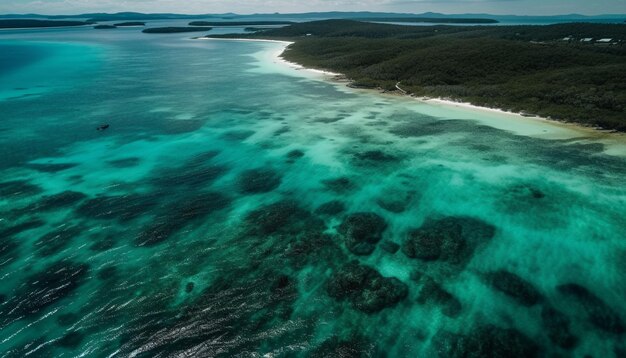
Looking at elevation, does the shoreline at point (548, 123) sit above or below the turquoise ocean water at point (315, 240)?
above

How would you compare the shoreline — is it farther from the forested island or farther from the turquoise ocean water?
the forested island

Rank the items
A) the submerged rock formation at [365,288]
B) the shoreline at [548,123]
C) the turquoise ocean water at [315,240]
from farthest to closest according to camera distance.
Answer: the shoreline at [548,123] < the submerged rock formation at [365,288] < the turquoise ocean water at [315,240]

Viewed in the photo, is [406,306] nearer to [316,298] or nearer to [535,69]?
[316,298]

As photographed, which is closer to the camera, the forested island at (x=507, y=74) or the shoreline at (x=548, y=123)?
the shoreline at (x=548, y=123)

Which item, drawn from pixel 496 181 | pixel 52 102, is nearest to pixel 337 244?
pixel 496 181

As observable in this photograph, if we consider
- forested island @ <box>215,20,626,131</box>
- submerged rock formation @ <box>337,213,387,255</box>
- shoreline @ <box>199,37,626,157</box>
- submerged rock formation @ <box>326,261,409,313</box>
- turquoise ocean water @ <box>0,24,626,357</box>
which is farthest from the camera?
forested island @ <box>215,20,626,131</box>

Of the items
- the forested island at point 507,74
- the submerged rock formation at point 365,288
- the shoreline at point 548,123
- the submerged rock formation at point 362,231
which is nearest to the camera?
the submerged rock formation at point 365,288

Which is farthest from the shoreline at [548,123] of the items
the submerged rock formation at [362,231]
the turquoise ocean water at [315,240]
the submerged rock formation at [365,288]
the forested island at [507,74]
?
the submerged rock formation at [365,288]

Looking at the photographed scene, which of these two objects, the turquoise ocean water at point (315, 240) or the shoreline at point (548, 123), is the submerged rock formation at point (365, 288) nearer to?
the turquoise ocean water at point (315, 240)

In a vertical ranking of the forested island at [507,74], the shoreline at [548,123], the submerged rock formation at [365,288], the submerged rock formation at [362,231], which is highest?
the forested island at [507,74]

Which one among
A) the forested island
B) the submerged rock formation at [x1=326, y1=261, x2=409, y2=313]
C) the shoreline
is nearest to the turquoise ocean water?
the submerged rock formation at [x1=326, y1=261, x2=409, y2=313]
